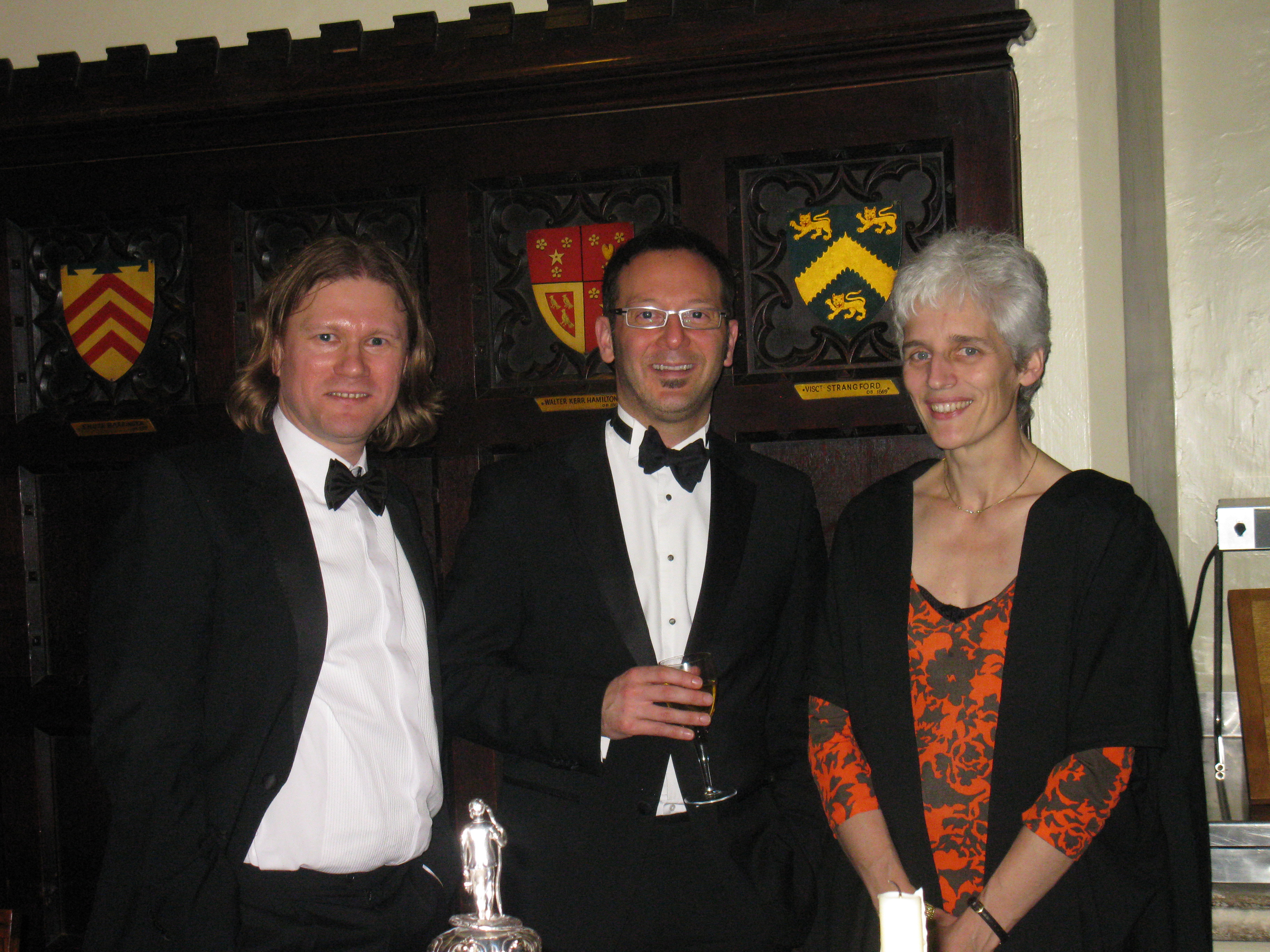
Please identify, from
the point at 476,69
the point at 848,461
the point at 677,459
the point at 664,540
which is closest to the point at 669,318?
the point at 677,459

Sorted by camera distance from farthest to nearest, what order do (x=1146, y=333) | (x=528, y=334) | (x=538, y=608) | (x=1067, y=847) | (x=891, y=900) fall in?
(x=528, y=334) < (x=1146, y=333) < (x=538, y=608) < (x=1067, y=847) < (x=891, y=900)

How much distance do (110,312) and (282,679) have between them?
179cm

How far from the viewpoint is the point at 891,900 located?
37.8 inches

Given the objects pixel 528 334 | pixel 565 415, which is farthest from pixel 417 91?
pixel 565 415

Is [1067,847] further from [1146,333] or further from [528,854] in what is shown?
[1146,333]

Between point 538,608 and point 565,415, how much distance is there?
828mm

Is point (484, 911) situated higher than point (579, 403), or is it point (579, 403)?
point (579, 403)

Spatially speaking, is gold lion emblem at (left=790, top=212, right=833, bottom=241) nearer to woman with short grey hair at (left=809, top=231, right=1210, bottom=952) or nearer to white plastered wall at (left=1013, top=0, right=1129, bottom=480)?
white plastered wall at (left=1013, top=0, right=1129, bottom=480)

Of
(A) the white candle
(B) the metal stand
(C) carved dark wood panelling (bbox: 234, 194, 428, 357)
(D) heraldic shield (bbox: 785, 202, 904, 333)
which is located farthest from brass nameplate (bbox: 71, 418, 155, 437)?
(B) the metal stand

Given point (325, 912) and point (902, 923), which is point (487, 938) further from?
point (325, 912)

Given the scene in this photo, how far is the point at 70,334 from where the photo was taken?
3.10 metres

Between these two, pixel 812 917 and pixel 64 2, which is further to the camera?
pixel 64 2

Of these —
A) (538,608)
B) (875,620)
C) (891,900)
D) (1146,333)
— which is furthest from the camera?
(1146,333)

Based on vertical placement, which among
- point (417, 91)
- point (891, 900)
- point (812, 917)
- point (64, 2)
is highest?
point (64, 2)
